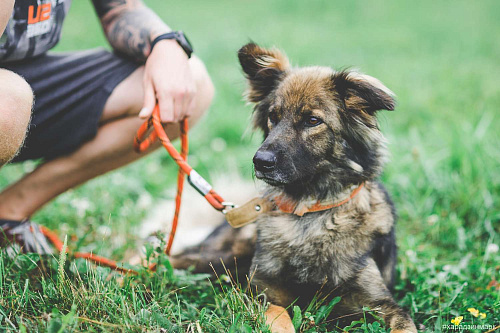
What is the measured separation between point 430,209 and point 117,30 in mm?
2469

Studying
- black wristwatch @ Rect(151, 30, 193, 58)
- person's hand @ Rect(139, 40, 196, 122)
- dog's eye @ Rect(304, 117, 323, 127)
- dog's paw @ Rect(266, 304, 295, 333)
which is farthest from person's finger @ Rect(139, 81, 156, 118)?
dog's paw @ Rect(266, 304, 295, 333)

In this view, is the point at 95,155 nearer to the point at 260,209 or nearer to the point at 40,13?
the point at 40,13

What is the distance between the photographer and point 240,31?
9.37 metres

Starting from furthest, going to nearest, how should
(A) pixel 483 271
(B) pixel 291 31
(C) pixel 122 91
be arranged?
(B) pixel 291 31
(C) pixel 122 91
(A) pixel 483 271

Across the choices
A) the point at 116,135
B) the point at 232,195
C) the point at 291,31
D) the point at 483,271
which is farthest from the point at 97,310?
the point at 291,31

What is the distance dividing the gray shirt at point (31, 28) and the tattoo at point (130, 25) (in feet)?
1.09

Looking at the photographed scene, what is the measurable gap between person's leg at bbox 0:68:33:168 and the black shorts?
44cm

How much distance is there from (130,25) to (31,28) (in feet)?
1.95

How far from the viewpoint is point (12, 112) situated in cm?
177

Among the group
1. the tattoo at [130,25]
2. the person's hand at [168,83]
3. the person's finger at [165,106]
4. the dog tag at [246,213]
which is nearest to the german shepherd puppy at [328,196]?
the dog tag at [246,213]

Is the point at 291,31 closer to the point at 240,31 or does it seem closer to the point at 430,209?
the point at 240,31

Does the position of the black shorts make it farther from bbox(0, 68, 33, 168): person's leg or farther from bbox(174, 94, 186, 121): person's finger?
bbox(174, 94, 186, 121): person's finger

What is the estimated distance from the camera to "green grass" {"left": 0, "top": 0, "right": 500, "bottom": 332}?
5.69 feet

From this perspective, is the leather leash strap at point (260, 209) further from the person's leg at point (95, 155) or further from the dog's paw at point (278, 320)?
the person's leg at point (95, 155)
